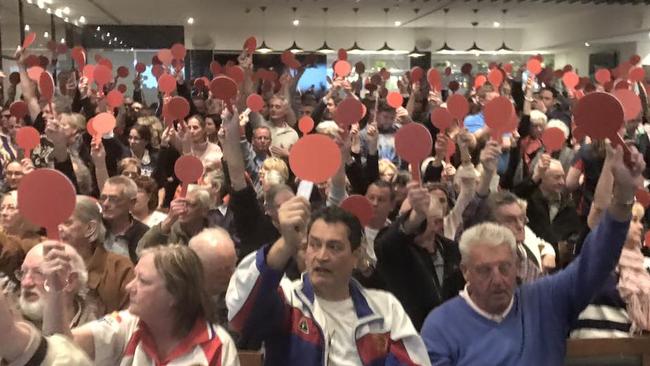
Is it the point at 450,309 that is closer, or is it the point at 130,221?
the point at 450,309

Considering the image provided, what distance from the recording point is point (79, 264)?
195cm

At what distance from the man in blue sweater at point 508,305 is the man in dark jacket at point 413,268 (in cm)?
48

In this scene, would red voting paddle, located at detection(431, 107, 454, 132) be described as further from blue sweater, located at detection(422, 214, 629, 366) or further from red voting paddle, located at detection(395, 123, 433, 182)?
blue sweater, located at detection(422, 214, 629, 366)

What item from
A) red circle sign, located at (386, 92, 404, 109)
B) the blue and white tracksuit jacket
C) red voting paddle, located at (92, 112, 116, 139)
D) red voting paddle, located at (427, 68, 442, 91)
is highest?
red voting paddle, located at (427, 68, 442, 91)

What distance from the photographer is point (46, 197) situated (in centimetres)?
171

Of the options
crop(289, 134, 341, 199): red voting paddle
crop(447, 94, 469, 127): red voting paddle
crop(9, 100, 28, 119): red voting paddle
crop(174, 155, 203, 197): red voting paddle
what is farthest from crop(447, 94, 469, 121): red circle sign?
crop(9, 100, 28, 119): red voting paddle

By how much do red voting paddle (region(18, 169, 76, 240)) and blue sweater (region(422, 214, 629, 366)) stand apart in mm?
969

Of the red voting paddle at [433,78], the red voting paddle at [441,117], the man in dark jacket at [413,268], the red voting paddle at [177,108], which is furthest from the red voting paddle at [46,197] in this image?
the red voting paddle at [433,78]

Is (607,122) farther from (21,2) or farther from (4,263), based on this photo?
(21,2)

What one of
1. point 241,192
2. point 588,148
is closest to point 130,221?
point 241,192

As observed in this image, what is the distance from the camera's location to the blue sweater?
198cm

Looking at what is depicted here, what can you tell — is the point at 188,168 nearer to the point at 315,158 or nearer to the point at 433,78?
the point at 315,158

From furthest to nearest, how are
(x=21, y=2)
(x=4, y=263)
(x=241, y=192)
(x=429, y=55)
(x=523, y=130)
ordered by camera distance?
(x=429, y=55) < (x=21, y=2) < (x=523, y=130) < (x=241, y=192) < (x=4, y=263)

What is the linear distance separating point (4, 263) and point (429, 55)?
41.4 feet
